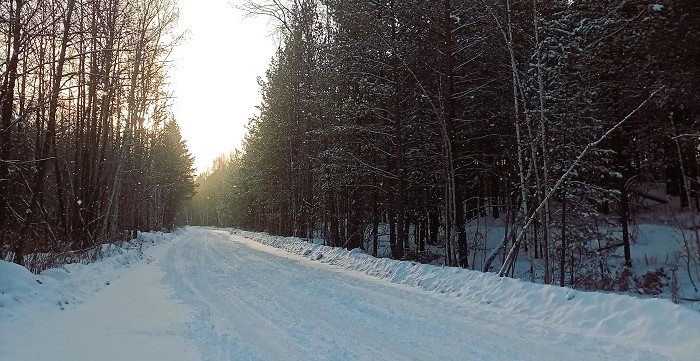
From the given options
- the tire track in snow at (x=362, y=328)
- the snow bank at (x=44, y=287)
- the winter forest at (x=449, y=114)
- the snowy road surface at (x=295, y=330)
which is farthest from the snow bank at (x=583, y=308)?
the snow bank at (x=44, y=287)

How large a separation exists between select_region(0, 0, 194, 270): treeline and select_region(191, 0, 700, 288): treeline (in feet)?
24.0

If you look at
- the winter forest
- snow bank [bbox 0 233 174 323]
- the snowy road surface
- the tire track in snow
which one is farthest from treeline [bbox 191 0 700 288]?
snow bank [bbox 0 233 174 323]

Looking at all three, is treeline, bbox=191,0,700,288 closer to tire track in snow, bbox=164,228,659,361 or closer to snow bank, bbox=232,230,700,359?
snow bank, bbox=232,230,700,359

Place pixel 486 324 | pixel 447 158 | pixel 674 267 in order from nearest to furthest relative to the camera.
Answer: pixel 486 324, pixel 447 158, pixel 674 267

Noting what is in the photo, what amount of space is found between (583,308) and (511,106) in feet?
34.5

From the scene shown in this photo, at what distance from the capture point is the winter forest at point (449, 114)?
12.1 m

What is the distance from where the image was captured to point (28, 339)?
562 centimetres

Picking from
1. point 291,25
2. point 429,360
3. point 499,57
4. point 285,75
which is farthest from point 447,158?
point 285,75

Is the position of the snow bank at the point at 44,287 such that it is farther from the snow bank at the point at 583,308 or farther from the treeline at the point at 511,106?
the treeline at the point at 511,106

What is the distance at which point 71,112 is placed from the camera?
1891 centimetres

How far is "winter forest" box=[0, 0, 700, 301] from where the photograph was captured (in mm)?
12062

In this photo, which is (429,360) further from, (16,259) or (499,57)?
(499,57)

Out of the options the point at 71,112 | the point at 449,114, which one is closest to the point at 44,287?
the point at 449,114

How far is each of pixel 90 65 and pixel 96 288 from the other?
35.7ft
